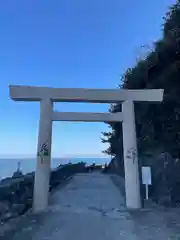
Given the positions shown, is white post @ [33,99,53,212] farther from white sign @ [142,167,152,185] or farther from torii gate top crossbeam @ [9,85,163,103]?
white sign @ [142,167,152,185]

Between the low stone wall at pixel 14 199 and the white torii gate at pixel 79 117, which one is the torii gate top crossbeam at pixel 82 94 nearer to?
the white torii gate at pixel 79 117

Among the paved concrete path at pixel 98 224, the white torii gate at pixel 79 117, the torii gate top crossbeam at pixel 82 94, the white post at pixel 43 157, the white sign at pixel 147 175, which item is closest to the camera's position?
the paved concrete path at pixel 98 224

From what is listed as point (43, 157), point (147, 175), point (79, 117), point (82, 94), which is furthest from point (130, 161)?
point (43, 157)

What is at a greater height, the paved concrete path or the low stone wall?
the low stone wall

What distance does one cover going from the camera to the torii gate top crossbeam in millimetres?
10789

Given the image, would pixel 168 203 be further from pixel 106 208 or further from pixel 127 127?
pixel 127 127

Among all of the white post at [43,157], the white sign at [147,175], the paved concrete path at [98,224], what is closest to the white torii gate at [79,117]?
the white post at [43,157]

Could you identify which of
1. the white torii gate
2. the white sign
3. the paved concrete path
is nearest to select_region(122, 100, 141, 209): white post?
the white torii gate

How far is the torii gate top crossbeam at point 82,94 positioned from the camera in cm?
1079

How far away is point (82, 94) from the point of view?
11.2 m

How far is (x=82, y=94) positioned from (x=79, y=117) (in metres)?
0.84

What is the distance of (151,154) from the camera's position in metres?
14.3

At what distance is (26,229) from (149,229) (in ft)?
9.51

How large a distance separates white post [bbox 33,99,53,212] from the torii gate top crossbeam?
320mm
